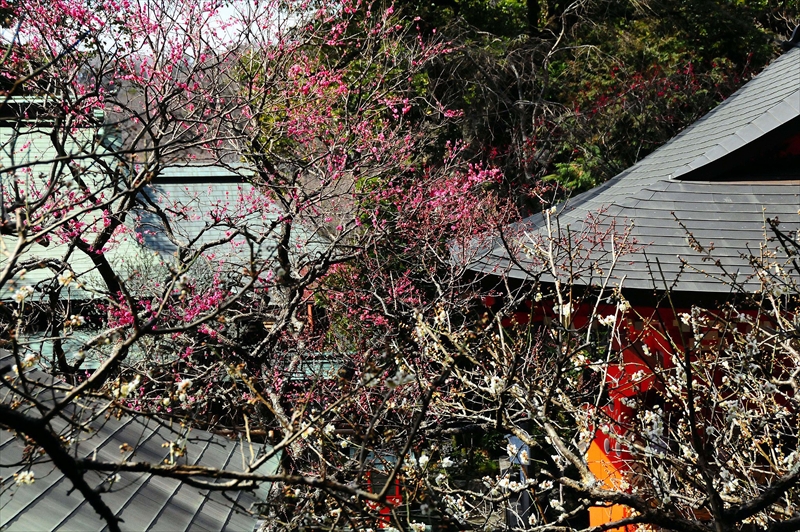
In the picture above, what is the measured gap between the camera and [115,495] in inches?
145

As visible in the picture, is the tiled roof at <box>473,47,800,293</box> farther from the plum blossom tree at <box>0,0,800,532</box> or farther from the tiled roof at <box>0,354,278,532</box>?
the tiled roof at <box>0,354,278,532</box>

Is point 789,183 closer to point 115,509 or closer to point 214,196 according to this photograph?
point 115,509

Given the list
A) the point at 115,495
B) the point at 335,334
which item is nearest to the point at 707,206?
the point at 335,334

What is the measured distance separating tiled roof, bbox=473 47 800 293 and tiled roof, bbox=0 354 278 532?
11.2ft

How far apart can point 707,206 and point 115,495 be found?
19.7 ft

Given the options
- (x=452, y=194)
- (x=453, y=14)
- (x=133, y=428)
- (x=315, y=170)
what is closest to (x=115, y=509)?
(x=133, y=428)

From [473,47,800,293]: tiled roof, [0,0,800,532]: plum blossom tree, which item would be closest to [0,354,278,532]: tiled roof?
[0,0,800,532]: plum blossom tree

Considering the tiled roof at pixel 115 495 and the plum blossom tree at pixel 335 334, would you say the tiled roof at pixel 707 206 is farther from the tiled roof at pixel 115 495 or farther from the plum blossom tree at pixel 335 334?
the tiled roof at pixel 115 495

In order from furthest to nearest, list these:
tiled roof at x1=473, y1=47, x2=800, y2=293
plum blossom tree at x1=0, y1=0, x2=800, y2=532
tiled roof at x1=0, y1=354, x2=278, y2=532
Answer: tiled roof at x1=473, y1=47, x2=800, y2=293 < tiled roof at x1=0, y1=354, x2=278, y2=532 < plum blossom tree at x1=0, y1=0, x2=800, y2=532

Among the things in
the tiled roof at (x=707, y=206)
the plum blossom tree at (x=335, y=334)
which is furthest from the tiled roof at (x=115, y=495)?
the tiled roof at (x=707, y=206)

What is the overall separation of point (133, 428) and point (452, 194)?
22.0ft

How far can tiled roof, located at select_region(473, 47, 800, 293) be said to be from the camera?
665cm

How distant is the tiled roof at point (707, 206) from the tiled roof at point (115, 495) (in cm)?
340

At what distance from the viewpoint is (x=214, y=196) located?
47.4 feet
